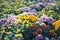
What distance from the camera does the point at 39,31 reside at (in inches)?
218

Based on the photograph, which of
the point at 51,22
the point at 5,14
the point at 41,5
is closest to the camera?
the point at 51,22

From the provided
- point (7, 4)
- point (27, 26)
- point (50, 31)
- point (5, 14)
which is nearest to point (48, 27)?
point (50, 31)

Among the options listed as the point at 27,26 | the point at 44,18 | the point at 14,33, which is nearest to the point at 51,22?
the point at 44,18

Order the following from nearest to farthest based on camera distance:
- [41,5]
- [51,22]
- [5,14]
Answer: [51,22], [5,14], [41,5]

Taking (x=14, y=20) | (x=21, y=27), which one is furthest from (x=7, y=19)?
(x=21, y=27)

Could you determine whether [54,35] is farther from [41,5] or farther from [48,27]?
[41,5]

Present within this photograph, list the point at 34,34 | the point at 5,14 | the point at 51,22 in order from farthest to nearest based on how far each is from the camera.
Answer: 1. the point at 5,14
2. the point at 51,22
3. the point at 34,34

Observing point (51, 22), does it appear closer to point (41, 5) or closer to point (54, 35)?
point (54, 35)

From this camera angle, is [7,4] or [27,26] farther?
[7,4]

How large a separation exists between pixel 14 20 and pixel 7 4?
6.72 feet

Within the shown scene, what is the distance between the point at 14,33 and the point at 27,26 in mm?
373

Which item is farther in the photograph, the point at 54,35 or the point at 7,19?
the point at 7,19

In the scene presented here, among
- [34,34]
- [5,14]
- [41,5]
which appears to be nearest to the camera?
[34,34]

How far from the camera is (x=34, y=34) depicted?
548 cm
